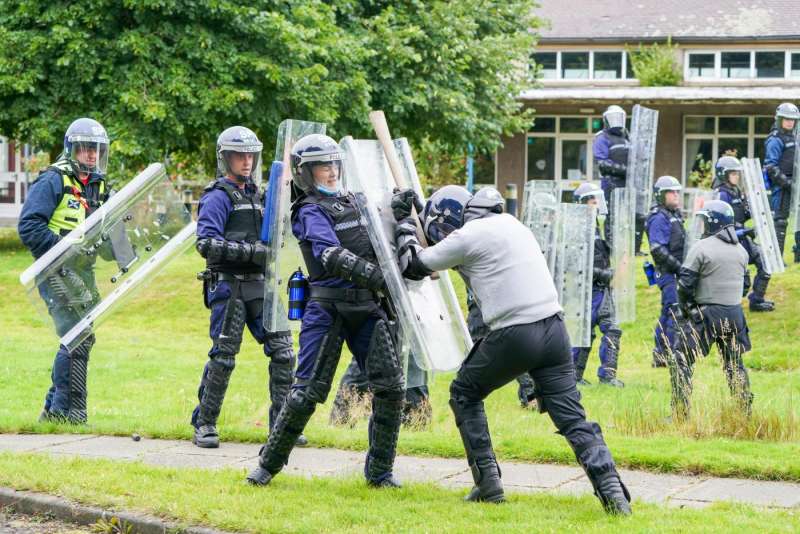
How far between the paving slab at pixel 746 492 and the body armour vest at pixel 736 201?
8.61 metres

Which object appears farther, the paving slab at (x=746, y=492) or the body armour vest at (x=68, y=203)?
the body armour vest at (x=68, y=203)

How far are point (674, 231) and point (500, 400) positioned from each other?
3200 mm

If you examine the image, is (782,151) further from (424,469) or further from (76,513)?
(76,513)

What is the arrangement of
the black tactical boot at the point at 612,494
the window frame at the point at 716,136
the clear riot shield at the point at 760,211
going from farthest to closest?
the window frame at the point at 716,136 → the clear riot shield at the point at 760,211 → the black tactical boot at the point at 612,494

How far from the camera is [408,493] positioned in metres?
6.62

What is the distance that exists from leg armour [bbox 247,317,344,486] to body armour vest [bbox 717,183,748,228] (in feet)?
31.8

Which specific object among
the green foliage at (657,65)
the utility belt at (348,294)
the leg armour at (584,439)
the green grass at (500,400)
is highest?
the green foliage at (657,65)

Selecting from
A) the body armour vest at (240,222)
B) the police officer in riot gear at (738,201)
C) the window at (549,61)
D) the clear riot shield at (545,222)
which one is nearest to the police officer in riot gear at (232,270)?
the body armour vest at (240,222)

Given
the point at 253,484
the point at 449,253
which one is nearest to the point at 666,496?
the point at 449,253

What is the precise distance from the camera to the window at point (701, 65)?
37.2 meters

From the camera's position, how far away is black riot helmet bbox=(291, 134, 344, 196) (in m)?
6.75

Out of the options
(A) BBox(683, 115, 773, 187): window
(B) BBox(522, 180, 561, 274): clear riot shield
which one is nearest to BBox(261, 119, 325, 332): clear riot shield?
Answer: (B) BBox(522, 180, 561, 274): clear riot shield

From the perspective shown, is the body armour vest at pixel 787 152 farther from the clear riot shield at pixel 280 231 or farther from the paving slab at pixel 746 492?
the clear riot shield at pixel 280 231

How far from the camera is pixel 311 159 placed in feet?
22.2
